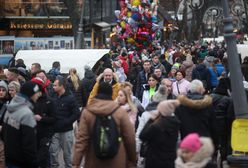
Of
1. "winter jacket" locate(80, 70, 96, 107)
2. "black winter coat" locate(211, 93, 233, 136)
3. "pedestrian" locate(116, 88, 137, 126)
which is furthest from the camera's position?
"winter jacket" locate(80, 70, 96, 107)

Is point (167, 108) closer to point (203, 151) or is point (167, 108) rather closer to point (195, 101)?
point (195, 101)

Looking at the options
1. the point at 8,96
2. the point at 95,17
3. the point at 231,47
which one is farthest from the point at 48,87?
the point at 95,17

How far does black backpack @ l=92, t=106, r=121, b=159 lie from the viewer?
803 centimetres

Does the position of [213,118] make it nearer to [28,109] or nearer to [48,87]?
[28,109]

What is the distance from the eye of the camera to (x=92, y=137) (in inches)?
324

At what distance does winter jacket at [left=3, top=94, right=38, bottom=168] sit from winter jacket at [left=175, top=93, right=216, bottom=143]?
1.98m

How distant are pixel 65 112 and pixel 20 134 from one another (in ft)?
11.1

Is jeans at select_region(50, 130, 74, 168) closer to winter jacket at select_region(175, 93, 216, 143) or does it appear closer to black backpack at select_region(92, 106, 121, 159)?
winter jacket at select_region(175, 93, 216, 143)

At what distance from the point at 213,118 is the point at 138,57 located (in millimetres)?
13493

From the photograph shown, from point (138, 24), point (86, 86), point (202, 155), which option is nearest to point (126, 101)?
point (202, 155)

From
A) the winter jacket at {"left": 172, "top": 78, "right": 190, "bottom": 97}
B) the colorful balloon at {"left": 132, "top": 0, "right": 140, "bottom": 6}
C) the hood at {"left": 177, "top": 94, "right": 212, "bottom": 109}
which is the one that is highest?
the colorful balloon at {"left": 132, "top": 0, "right": 140, "bottom": 6}

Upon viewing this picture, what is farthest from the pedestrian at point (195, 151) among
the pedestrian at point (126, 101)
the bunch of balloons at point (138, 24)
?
the bunch of balloons at point (138, 24)

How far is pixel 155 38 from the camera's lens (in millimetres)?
25188

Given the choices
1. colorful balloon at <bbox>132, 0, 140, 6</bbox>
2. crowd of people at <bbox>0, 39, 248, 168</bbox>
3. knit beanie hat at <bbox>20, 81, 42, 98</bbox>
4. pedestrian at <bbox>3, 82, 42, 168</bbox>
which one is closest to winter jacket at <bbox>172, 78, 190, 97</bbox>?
crowd of people at <bbox>0, 39, 248, 168</bbox>
